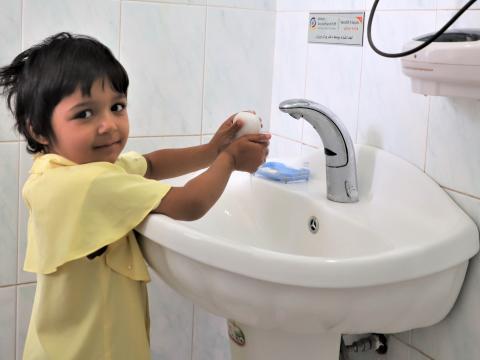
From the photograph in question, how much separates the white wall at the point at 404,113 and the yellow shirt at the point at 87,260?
490 millimetres

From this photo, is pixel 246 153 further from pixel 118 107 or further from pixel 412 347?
pixel 412 347

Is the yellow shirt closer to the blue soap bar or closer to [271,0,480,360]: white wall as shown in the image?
the blue soap bar

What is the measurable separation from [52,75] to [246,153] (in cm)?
35

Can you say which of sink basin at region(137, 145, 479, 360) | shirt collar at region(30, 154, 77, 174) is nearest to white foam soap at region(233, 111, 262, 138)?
sink basin at region(137, 145, 479, 360)

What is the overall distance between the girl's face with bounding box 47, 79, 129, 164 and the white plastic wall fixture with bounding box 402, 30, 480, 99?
49 cm

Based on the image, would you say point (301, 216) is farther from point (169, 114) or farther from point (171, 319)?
point (171, 319)

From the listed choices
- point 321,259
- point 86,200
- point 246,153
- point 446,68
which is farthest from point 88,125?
point 446,68

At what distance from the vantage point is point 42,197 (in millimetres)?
1026

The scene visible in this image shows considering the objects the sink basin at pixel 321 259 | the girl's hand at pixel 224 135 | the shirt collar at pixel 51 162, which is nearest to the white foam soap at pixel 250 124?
the girl's hand at pixel 224 135

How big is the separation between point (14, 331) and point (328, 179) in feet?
2.80

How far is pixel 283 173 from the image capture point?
53.7 inches

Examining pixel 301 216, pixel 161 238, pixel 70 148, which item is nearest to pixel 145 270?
pixel 161 238

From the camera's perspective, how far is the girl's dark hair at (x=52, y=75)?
1042 mm

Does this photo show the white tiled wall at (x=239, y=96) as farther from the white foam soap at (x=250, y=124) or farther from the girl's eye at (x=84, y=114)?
the girl's eye at (x=84, y=114)
